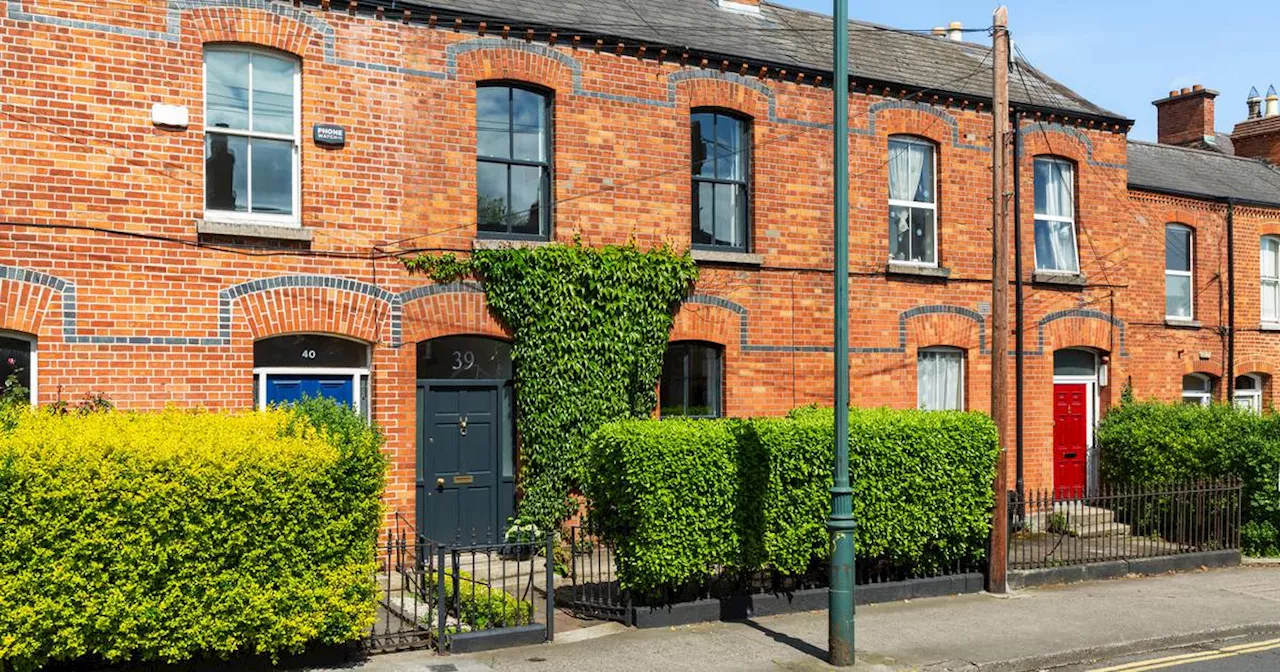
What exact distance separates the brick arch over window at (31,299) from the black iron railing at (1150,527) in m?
11.4

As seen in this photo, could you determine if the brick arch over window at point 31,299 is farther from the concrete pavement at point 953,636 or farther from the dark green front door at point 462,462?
the concrete pavement at point 953,636

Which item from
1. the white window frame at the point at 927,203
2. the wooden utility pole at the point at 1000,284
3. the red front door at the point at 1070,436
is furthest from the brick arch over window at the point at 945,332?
the wooden utility pole at the point at 1000,284

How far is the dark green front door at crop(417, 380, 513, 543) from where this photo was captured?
1282 cm

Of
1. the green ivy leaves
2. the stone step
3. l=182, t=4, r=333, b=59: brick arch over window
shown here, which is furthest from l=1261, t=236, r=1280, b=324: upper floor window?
l=182, t=4, r=333, b=59: brick arch over window

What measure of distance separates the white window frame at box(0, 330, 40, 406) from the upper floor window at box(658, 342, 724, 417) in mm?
7307

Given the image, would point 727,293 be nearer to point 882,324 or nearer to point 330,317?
point 882,324

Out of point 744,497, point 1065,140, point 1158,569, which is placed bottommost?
point 1158,569

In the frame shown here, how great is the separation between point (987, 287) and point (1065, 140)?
3089 millimetres

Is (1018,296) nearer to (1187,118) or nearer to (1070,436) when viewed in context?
(1070,436)

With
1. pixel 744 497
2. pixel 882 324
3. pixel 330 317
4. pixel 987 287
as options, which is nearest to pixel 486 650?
pixel 744 497

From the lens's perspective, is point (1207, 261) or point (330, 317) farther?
point (1207, 261)

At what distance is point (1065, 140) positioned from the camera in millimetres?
17828

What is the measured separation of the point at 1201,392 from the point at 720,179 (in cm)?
1196

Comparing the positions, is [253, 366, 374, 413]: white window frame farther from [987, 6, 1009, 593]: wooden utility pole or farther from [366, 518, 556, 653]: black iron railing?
[987, 6, 1009, 593]: wooden utility pole
